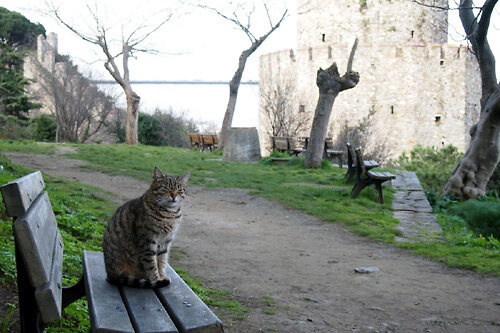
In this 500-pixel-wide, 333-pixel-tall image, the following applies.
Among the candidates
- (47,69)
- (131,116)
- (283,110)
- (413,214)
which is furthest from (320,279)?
(47,69)

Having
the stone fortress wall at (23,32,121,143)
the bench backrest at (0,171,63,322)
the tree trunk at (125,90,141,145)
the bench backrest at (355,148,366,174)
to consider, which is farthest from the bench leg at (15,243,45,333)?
the stone fortress wall at (23,32,121,143)

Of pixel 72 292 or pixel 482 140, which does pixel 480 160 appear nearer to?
pixel 482 140

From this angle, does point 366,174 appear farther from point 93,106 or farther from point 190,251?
point 93,106

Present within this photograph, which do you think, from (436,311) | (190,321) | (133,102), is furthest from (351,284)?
(133,102)

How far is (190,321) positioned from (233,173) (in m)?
11.3

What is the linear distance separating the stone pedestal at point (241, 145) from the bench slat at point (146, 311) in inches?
580

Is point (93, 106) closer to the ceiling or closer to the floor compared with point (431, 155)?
closer to the ceiling

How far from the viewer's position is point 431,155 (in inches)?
886

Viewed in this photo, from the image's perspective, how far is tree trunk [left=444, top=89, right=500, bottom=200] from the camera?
11.1 m

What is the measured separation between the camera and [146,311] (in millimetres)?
2199

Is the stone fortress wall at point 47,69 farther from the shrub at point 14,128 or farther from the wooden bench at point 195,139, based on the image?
the wooden bench at point 195,139

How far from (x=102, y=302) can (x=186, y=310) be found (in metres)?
0.40

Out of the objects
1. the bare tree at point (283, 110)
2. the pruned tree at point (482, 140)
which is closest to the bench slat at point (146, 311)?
the pruned tree at point (482, 140)

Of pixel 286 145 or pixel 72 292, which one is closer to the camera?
pixel 72 292
